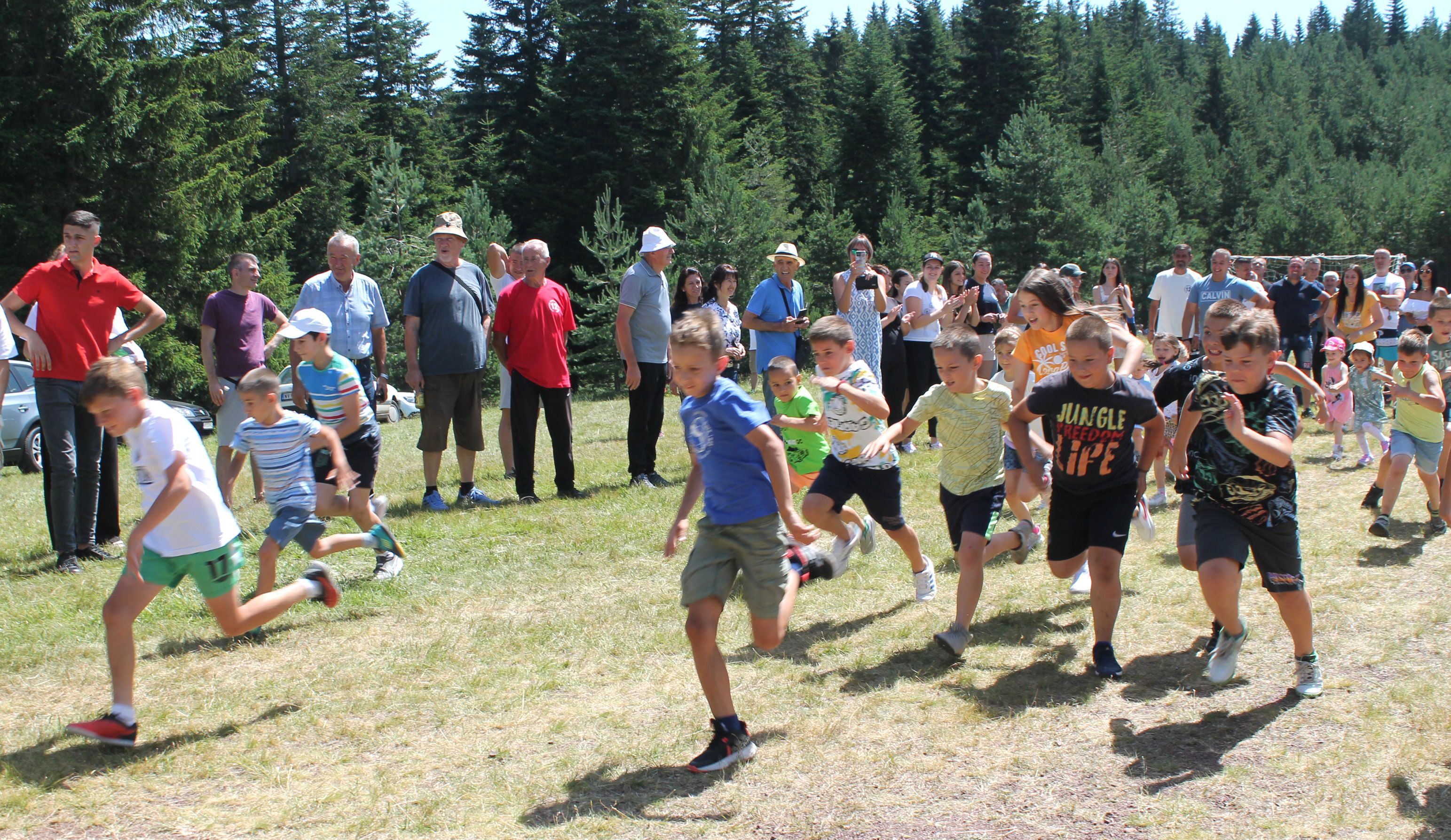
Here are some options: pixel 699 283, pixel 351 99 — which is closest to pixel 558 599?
pixel 699 283

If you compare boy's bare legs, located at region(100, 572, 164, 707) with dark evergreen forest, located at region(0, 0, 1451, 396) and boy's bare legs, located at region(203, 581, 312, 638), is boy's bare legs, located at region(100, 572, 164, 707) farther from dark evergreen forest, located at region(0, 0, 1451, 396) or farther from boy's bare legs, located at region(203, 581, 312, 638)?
dark evergreen forest, located at region(0, 0, 1451, 396)

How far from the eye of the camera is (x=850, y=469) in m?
5.75

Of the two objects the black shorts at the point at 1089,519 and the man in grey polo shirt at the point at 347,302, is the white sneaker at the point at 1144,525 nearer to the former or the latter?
the black shorts at the point at 1089,519

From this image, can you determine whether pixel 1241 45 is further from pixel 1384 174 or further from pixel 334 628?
pixel 334 628

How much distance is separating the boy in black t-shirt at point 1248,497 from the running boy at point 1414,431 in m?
3.21

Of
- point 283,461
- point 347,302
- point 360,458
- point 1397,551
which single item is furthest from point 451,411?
point 1397,551

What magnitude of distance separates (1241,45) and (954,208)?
331 feet

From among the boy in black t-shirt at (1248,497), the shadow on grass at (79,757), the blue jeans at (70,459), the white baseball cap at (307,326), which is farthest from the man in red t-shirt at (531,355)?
the boy in black t-shirt at (1248,497)

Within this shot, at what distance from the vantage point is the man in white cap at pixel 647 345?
364 inches

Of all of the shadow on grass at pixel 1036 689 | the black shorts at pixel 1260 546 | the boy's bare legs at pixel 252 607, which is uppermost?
the black shorts at pixel 1260 546

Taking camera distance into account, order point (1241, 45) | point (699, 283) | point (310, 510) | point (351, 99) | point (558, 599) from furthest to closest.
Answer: point (1241, 45) < point (351, 99) < point (699, 283) < point (558, 599) < point (310, 510)

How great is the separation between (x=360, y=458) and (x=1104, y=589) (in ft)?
14.6

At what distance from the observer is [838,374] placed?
5523 millimetres

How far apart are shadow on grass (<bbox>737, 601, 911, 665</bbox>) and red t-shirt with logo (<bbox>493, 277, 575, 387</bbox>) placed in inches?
158
